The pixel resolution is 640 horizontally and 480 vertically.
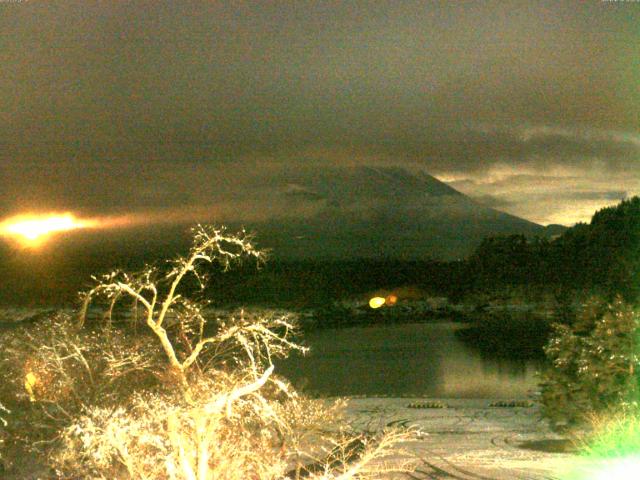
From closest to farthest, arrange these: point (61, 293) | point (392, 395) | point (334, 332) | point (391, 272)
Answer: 1. point (392, 395)
2. point (334, 332)
3. point (61, 293)
4. point (391, 272)

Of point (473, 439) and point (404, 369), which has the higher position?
point (473, 439)

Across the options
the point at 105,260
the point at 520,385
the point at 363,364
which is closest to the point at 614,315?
the point at 520,385

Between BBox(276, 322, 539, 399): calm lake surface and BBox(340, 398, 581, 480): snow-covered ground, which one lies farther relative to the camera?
BBox(276, 322, 539, 399): calm lake surface

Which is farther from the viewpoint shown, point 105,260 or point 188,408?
point 105,260

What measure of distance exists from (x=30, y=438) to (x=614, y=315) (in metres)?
15.9

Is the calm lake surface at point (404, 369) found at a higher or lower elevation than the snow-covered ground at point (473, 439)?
lower

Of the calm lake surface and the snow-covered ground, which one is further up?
the snow-covered ground

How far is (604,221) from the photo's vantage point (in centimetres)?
10256

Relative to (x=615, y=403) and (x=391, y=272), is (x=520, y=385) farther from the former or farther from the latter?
(x=391, y=272)

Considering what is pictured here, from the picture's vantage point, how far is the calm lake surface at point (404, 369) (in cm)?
4134

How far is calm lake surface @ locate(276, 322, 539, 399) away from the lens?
136 feet

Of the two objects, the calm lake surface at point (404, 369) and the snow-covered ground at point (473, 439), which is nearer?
the snow-covered ground at point (473, 439)

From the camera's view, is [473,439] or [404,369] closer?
[473,439]

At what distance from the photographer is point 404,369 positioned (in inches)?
1983
